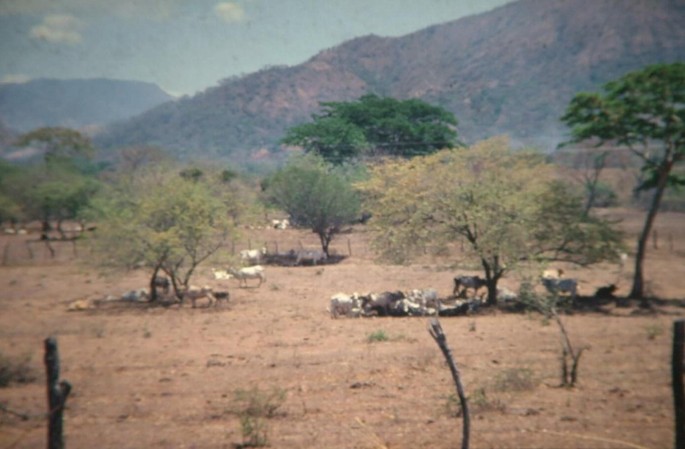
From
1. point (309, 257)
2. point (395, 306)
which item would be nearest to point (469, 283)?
point (395, 306)

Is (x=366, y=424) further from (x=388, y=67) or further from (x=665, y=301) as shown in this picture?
(x=388, y=67)

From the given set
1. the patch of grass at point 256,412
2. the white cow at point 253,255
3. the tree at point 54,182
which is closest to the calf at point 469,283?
the patch of grass at point 256,412

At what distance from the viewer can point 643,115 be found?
62.8ft

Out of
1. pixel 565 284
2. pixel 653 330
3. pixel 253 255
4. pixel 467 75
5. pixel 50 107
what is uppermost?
pixel 467 75

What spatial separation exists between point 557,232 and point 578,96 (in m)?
5.07

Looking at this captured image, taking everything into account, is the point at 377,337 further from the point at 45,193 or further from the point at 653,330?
the point at 45,193

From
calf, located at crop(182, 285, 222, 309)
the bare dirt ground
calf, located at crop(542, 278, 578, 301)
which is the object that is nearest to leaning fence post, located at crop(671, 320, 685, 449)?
the bare dirt ground

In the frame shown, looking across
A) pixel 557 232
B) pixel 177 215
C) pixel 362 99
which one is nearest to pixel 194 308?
pixel 177 215

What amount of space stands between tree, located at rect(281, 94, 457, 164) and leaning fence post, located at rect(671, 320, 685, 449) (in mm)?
44799

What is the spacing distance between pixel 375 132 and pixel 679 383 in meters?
49.8

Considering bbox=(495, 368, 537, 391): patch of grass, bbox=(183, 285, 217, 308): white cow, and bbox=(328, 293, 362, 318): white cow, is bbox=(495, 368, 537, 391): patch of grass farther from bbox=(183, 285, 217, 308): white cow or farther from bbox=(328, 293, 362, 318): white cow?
bbox=(183, 285, 217, 308): white cow

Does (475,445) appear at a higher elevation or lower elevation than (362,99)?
lower

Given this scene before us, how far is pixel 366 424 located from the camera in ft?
28.2

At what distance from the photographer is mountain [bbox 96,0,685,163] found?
125m
